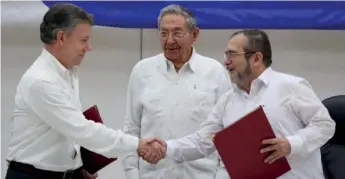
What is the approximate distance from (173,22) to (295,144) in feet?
2.95

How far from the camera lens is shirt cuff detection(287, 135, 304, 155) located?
216 centimetres

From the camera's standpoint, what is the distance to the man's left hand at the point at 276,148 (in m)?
2.12

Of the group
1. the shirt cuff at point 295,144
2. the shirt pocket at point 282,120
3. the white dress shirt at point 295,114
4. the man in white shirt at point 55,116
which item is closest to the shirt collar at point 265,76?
the white dress shirt at point 295,114

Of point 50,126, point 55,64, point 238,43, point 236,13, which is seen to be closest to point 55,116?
point 50,126

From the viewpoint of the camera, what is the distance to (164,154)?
2615mm

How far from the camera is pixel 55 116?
2.29 m

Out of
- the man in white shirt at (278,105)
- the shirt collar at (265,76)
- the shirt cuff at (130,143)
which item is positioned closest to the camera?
the man in white shirt at (278,105)

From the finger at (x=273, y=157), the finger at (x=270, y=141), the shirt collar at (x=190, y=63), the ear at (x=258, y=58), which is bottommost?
the finger at (x=273, y=157)

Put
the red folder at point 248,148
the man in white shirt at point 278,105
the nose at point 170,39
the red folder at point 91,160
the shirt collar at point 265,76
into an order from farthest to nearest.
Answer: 1. the nose at point 170,39
2. the red folder at point 91,160
3. the shirt collar at point 265,76
4. the man in white shirt at point 278,105
5. the red folder at point 248,148

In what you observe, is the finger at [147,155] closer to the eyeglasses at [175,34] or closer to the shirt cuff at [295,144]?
the eyeglasses at [175,34]

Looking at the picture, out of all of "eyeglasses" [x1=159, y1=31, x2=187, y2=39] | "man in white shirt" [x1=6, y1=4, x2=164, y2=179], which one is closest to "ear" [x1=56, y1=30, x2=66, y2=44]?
"man in white shirt" [x1=6, y1=4, x2=164, y2=179]

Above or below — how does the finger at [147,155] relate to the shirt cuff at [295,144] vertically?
below

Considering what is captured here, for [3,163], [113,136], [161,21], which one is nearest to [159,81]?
[161,21]

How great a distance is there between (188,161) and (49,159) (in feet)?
2.33
